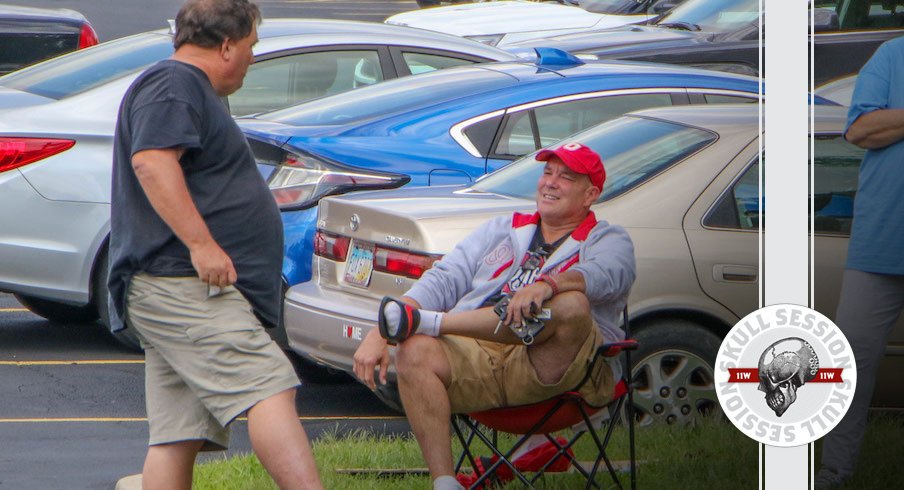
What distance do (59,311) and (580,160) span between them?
4.40m

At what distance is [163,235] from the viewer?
3.93 meters

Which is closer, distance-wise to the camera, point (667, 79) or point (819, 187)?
point (819, 187)

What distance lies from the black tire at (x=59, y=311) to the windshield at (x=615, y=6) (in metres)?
7.95

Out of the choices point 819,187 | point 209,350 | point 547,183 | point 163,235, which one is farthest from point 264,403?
point 819,187

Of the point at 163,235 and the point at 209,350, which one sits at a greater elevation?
the point at 163,235

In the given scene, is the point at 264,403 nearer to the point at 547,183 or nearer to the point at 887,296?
the point at 547,183

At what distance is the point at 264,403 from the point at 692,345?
2.09 meters

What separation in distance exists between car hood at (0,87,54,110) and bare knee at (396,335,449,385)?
3728 millimetres

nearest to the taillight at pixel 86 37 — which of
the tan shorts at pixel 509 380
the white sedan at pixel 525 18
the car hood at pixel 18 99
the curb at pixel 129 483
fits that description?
the white sedan at pixel 525 18

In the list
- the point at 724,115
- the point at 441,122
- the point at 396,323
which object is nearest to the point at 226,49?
the point at 396,323

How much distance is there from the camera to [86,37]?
39.1 ft

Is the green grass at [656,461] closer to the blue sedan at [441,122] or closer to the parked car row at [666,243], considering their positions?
the parked car row at [666,243]

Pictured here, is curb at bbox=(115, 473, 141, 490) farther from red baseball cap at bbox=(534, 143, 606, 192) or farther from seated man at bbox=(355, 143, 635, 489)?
red baseball cap at bbox=(534, 143, 606, 192)

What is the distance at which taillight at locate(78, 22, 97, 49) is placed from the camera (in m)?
11.9
